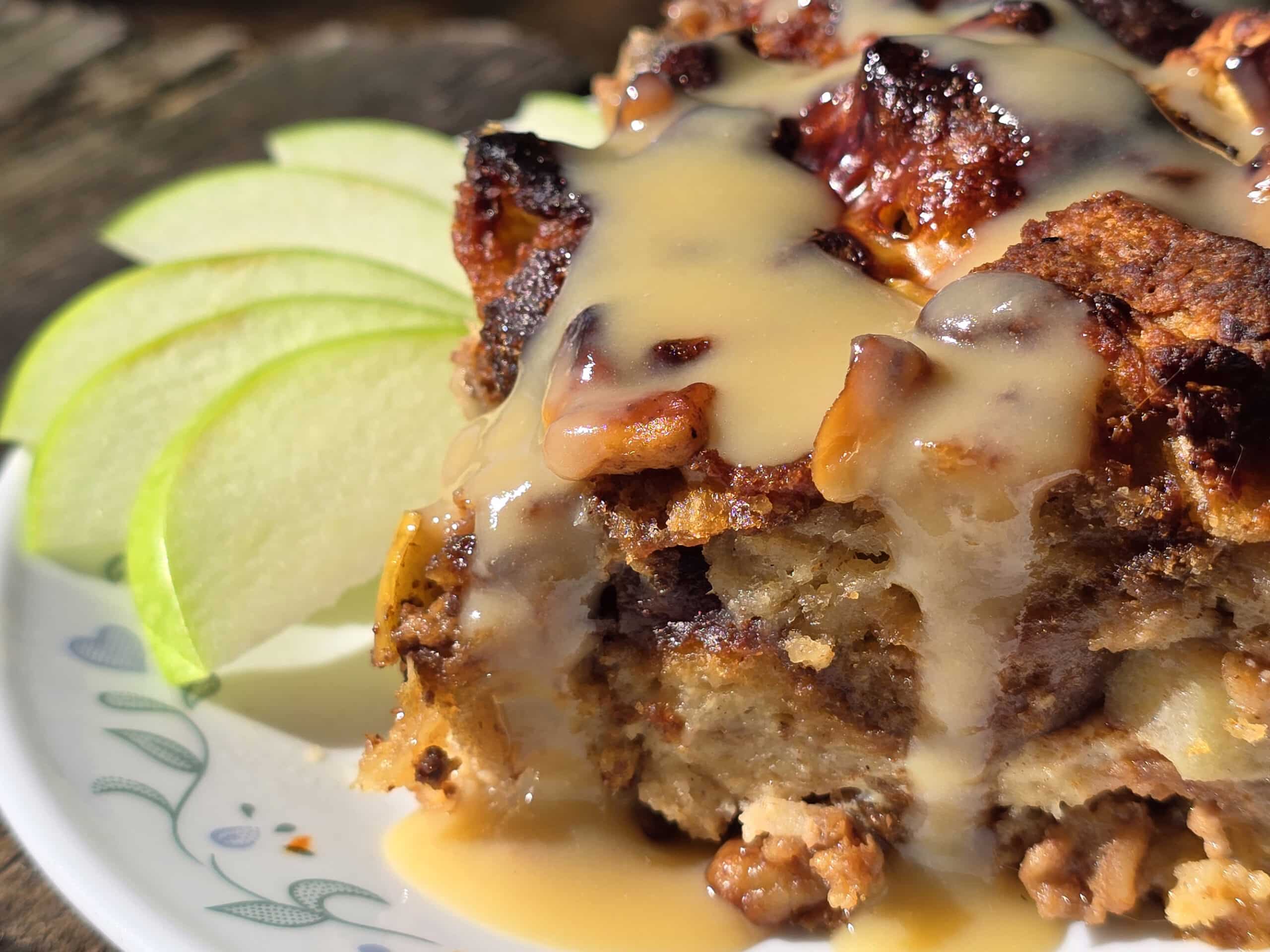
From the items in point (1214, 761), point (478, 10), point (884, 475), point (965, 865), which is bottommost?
point (478, 10)

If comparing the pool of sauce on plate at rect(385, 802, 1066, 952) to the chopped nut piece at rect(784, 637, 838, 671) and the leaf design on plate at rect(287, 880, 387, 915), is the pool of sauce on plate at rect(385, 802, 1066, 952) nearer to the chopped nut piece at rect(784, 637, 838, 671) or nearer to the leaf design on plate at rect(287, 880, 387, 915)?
the leaf design on plate at rect(287, 880, 387, 915)

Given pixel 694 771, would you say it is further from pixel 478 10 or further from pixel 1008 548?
pixel 478 10

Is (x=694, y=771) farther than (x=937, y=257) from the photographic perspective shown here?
Yes

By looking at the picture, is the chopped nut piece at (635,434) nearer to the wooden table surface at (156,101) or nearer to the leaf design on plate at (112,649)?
the leaf design on plate at (112,649)

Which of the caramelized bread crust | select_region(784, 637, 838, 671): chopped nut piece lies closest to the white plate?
select_region(784, 637, 838, 671): chopped nut piece

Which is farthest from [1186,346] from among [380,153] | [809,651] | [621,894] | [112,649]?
[380,153]

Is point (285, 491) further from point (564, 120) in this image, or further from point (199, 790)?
Result: point (564, 120)

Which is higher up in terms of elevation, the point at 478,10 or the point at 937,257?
the point at 937,257

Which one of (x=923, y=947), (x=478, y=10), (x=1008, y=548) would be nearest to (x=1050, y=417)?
(x=1008, y=548)
